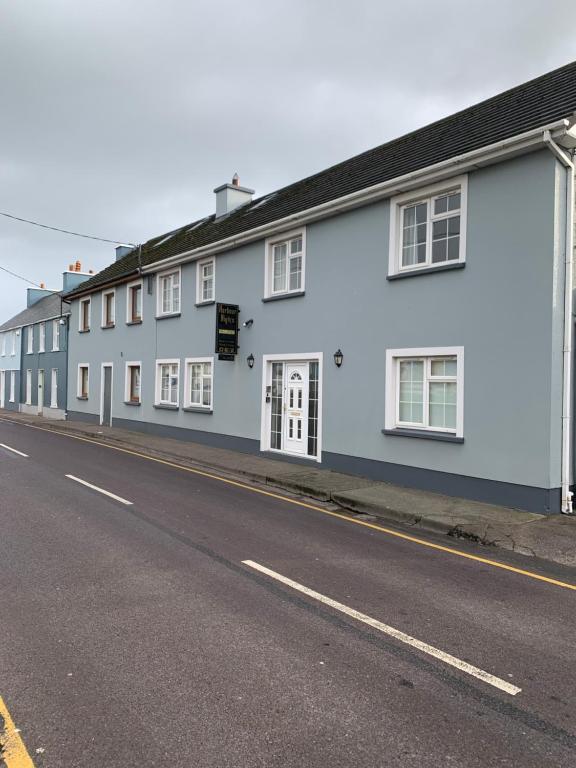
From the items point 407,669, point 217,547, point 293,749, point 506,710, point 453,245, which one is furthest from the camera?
point 453,245

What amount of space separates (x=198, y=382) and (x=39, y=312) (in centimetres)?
2172

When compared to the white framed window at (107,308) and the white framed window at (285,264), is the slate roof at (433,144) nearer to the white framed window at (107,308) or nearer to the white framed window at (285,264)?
the white framed window at (285,264)

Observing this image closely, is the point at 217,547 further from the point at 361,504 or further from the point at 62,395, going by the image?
the point at 62,395

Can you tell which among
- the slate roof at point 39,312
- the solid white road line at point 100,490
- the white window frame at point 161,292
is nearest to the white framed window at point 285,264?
the white window frame at point 161,292

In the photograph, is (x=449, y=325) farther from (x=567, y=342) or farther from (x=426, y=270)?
(x=567, y=342)

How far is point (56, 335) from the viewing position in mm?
29656

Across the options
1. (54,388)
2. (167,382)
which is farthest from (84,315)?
(167,382)

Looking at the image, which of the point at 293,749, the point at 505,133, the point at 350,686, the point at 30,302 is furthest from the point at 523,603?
the point at 30,302

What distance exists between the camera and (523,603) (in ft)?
17.0

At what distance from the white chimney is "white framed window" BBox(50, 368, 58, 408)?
1419cm

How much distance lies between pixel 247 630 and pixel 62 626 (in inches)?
57.2

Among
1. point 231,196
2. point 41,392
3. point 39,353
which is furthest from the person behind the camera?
point 39,353

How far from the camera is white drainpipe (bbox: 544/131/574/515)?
8633mm

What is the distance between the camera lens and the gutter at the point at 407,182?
345 inches
